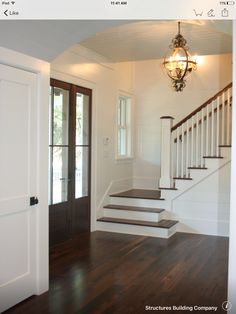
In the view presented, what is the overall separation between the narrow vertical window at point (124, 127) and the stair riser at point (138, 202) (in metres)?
1.15

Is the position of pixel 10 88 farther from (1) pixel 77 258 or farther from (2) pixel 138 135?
(2) pixel 138 135

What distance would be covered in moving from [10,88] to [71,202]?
281 centimetres

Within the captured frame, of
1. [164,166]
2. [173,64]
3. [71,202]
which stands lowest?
[71,202]

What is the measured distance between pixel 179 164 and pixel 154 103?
183cm

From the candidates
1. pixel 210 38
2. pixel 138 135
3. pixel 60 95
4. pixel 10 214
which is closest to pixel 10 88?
pixel 10 214

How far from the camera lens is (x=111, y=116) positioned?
688 centimetres

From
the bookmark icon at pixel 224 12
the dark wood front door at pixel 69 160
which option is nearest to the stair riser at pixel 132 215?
the dark wood front door at pixel 69 160

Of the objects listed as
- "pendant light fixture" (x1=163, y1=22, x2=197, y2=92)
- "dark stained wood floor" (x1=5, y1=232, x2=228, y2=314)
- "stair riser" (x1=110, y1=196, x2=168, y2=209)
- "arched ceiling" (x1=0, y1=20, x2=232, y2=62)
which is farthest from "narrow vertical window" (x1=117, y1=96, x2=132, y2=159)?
"pendant light fixture" (x1=163, y1=22, x2=197, y2=92)

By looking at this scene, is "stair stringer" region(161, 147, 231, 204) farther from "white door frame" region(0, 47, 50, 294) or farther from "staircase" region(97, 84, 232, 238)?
"white door frame" region(0, 47, 50, 294)

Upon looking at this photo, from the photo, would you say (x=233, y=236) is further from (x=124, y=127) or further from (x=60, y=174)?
(x=124, y=127)

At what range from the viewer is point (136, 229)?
6062 mm

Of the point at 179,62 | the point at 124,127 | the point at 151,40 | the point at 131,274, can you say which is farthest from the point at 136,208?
the point at 151,40

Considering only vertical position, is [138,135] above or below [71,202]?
above

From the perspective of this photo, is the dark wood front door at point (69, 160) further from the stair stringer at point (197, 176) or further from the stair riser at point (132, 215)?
the stair stringer at point (197, 176)
